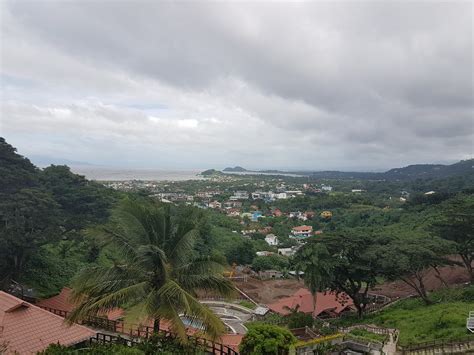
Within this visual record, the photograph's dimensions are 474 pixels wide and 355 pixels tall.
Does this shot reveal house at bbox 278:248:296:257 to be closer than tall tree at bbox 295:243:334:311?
No

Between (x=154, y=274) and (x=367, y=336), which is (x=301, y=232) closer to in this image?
(x=367, y=336)

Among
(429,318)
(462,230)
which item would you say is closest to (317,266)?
(429,318)

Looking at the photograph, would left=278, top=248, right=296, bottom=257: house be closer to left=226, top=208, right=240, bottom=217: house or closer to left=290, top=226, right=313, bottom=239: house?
left=290, top=226, right=313, bottom=239: house

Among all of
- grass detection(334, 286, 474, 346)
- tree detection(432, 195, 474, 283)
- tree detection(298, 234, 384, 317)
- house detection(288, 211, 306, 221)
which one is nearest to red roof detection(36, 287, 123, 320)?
tree detection(298, 234, 384, 317)

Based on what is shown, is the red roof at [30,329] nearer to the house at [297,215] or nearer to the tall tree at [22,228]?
the tall tree at [22,228]

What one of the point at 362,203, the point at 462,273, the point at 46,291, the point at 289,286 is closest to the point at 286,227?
the point at 362,203

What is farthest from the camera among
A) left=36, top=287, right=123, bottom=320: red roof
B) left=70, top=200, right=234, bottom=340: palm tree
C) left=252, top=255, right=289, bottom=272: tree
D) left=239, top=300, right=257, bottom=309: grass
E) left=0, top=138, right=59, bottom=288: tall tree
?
left=252, top=255, right=289, bottom=272: tree

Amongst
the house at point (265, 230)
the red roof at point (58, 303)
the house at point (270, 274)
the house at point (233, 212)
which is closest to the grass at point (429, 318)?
the red roof at point (58, 303)
